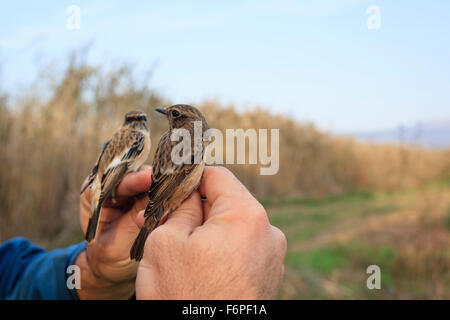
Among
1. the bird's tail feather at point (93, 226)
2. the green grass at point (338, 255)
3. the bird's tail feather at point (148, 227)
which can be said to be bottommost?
the green grass at point (338, 255)

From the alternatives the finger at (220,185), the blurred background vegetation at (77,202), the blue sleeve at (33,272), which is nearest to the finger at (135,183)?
the finger at (220,185)

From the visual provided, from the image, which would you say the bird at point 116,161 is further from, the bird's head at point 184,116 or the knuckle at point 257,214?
the knuckle at point 257,214

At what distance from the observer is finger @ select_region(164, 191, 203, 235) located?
1547mm

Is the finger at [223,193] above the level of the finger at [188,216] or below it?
above

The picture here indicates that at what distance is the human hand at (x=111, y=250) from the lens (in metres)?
2.70

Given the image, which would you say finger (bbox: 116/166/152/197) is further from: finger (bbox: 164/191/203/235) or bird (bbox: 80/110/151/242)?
finger (bbox: 164/191/203/235)

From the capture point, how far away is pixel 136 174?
7.47 feet

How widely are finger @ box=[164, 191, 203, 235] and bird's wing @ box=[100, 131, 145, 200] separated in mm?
790

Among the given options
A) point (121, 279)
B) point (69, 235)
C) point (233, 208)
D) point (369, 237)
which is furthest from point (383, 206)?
point (233, 208)

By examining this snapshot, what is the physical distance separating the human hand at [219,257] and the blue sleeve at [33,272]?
1.81 metres

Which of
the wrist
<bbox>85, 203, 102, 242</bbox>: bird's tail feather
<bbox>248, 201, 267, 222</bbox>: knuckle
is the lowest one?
the wrist

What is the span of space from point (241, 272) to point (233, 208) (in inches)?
9.9

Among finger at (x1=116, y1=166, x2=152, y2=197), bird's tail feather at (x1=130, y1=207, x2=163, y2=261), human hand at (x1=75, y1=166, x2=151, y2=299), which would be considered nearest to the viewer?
bird's tail feather at (x1=130, y1=207, x2=163, y2=261)

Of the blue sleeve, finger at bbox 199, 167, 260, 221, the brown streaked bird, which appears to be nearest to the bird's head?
the brown streaked bird
